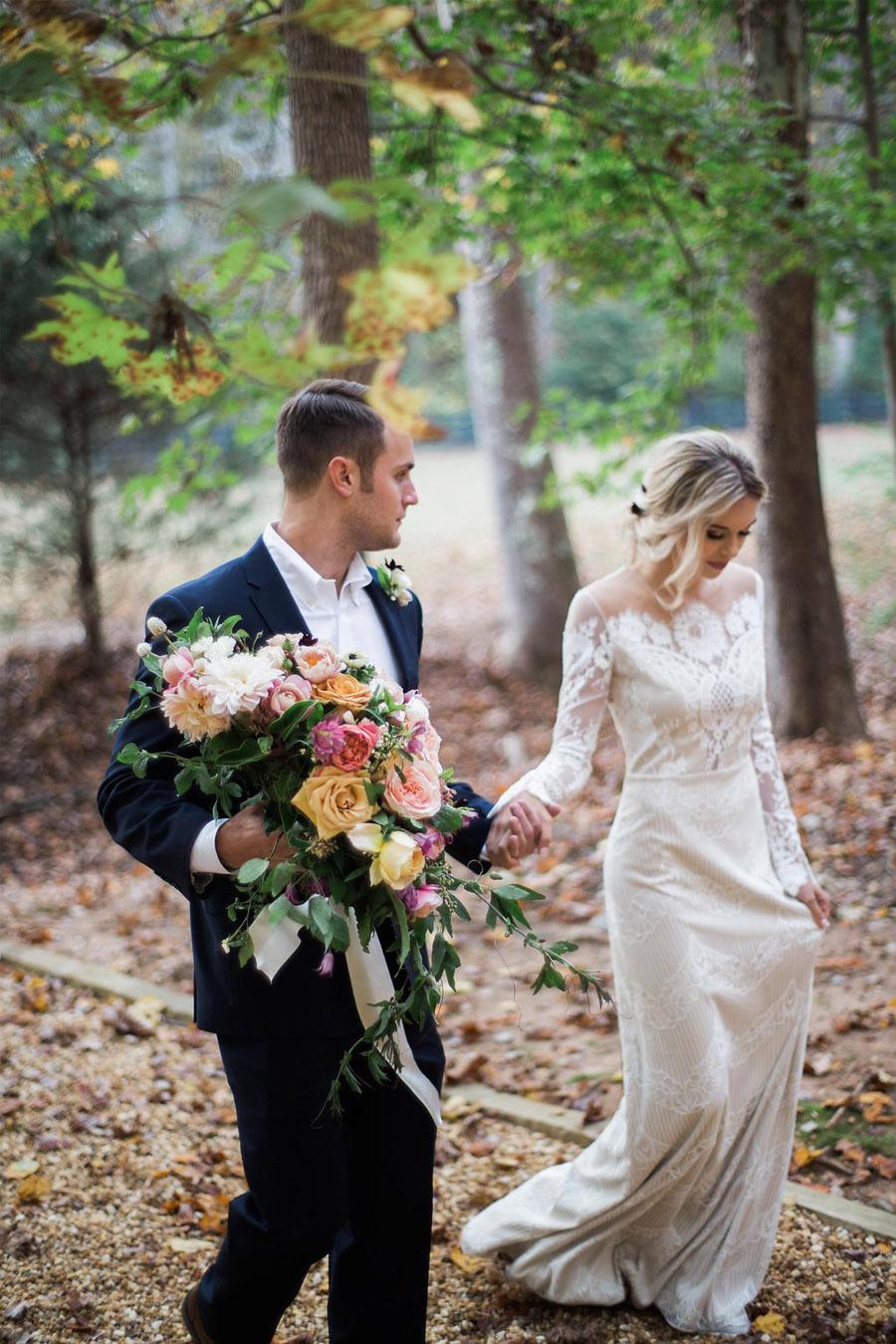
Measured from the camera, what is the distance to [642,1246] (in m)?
3.31

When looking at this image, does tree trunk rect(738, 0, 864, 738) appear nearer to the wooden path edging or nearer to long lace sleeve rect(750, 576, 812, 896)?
the wooden path edging

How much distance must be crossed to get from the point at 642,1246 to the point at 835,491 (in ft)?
53.9

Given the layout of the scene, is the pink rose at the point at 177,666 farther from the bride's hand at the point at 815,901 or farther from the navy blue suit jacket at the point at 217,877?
the bride's hand at the point at 815,901

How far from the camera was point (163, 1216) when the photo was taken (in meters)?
3.81

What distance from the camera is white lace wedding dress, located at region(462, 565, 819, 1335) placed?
3.21 meters

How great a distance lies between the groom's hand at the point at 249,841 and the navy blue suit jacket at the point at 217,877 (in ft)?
0.30

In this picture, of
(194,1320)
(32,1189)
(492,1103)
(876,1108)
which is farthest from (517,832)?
(32,1189)

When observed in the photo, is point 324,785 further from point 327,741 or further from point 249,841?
point 249,841

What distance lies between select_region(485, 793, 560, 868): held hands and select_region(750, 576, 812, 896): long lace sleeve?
32.0 inches

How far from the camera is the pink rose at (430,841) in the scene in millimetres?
2469

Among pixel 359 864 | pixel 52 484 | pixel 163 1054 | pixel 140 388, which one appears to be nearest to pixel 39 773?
pixel 52 484

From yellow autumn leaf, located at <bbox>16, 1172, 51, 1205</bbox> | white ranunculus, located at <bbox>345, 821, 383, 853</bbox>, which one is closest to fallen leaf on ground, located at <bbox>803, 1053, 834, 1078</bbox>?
yellow autumn leaf, located at <bbox>16, 1172, 51, 1205</bbox>

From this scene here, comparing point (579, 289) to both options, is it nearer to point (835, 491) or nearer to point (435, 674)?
point (435, 674)

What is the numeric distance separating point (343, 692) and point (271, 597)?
465 mm
